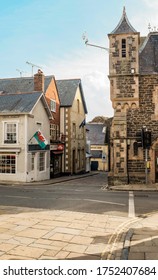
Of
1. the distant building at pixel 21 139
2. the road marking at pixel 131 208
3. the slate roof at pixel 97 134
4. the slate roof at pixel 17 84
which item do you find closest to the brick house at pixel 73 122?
the slate roof at pixel 17 84

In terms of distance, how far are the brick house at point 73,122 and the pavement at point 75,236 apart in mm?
23912

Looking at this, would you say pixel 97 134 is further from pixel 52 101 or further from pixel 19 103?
pixel 19 103

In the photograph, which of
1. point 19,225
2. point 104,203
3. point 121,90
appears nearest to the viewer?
point 19,225

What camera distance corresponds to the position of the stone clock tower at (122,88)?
21.3 m

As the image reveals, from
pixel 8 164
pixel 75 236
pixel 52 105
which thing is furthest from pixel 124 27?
pixel 75 236

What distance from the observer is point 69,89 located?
123 feet

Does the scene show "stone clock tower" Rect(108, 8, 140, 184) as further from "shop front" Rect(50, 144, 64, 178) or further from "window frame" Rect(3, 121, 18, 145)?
"shop front" Rect(50, 144, 64, 178)

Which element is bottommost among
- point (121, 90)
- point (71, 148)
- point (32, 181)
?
point (32, 181)

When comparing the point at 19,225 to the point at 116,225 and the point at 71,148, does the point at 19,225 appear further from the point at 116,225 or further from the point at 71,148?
the point at 71,148

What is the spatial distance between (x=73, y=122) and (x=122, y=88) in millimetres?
15583

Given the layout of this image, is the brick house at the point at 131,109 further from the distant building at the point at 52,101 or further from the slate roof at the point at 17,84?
the slate roof at the point at 17,84

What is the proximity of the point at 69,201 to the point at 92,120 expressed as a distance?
216 feet

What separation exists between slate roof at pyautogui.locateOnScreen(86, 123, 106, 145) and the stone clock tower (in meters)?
33.0
